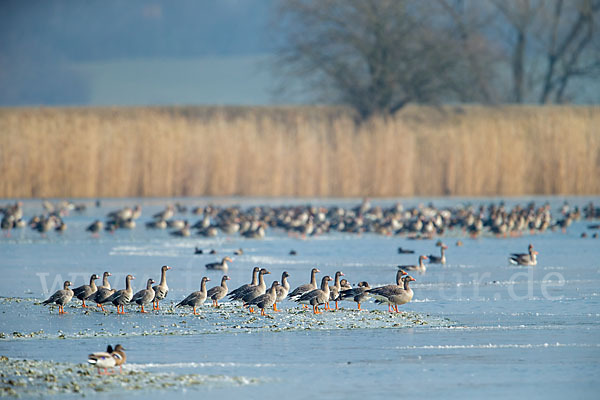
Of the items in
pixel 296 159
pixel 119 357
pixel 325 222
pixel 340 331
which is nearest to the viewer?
pixel 119 357

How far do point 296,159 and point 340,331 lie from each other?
1765cm

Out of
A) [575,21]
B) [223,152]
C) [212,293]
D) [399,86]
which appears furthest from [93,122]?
[575,21]

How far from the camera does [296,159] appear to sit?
27547 millimetres

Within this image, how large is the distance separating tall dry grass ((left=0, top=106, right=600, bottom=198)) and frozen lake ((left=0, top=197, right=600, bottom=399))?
923 centimetres

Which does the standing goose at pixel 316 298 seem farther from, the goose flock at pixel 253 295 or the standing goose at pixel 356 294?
the standing goose at pixel 356 294

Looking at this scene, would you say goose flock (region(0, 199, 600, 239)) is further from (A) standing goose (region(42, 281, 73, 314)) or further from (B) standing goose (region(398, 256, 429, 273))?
(A) standing goose (region(42, 281, 73, 314))

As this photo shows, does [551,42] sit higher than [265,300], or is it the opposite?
[551,42]

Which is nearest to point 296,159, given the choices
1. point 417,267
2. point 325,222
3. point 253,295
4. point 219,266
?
point 325,222

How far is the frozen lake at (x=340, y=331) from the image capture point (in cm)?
780

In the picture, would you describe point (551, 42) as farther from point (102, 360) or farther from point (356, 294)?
point (102, 360)

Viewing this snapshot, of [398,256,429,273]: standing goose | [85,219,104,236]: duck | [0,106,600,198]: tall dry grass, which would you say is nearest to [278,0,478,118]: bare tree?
[0,106,600,198]: tall dry grass

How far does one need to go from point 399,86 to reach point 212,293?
2617 cm

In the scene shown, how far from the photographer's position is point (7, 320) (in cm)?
1056

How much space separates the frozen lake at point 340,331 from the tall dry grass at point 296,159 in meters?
9.23
